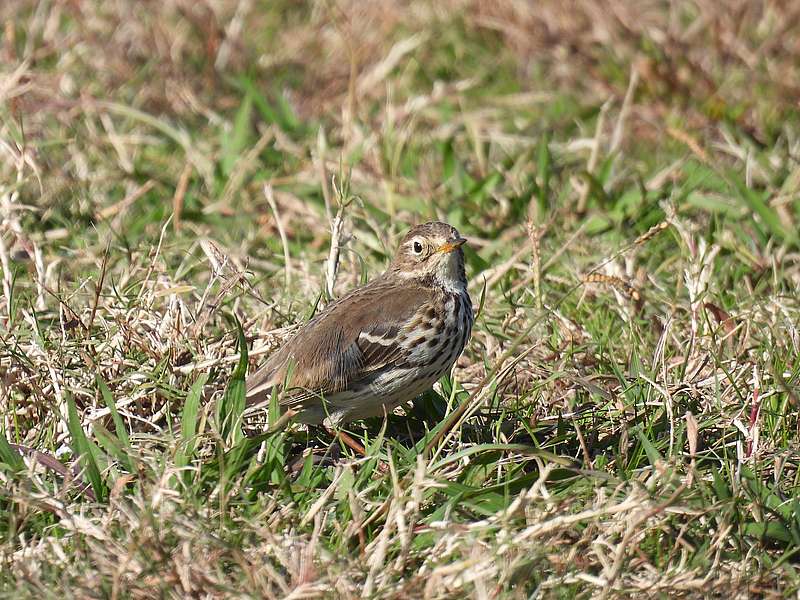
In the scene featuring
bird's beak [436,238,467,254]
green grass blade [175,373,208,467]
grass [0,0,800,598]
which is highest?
green grass blade [175,373,208,467]

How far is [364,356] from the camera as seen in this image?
462 centimetres

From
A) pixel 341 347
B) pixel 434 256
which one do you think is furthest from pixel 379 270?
pixel 341 347

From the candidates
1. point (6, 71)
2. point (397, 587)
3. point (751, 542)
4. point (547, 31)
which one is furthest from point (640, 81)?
point (397, 587)

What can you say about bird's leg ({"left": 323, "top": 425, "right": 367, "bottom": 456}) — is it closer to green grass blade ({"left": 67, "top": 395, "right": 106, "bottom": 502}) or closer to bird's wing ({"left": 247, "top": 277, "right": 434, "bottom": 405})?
bird's wing ({"left": 247, "top": 277, "right": 434, "bottom": 405})

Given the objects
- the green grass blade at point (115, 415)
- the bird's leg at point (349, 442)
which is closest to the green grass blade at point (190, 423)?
the green grass blade at point (115, 415)

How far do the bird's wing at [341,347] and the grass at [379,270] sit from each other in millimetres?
165

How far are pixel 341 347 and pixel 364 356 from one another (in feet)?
0.29

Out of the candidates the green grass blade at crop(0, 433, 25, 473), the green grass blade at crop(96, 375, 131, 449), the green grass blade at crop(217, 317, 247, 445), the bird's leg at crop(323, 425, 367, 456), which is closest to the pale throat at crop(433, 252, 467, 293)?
the bird's leg at crop(323, 425, 367, 456)

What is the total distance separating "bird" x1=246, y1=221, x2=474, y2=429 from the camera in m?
4.54

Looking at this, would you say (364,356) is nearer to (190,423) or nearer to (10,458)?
(190,423)

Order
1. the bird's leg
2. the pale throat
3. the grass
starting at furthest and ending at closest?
the pale throat
the bird's leg
the grass

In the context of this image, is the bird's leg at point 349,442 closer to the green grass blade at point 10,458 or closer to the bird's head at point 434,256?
the bird's head at point 434,256

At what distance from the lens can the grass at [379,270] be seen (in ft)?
12.3

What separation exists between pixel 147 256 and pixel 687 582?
3.06 m
